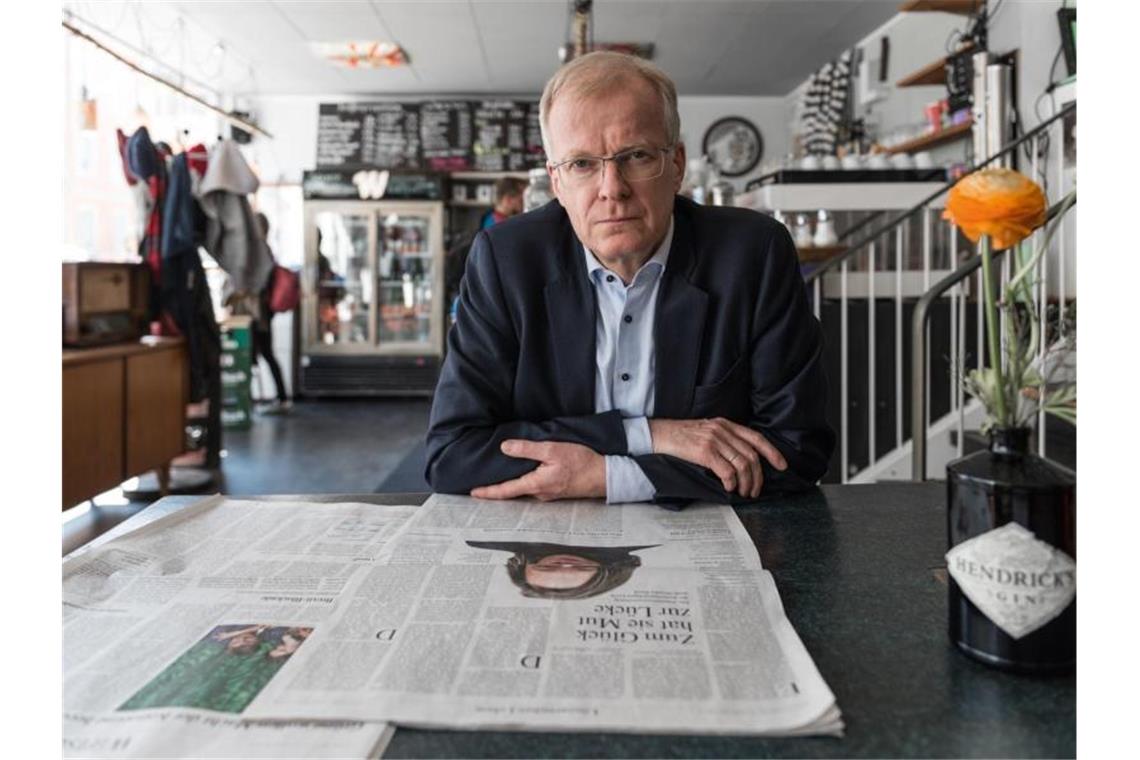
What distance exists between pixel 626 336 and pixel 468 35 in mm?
5639

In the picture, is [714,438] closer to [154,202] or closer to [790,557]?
[790,557]

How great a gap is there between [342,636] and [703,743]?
0.32 meters

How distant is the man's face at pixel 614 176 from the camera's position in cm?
140

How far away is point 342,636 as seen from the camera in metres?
0.74

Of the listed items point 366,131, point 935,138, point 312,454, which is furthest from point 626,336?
point 366,131

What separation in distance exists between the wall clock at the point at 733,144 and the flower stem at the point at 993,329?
27.3 feet

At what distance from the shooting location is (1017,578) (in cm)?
66

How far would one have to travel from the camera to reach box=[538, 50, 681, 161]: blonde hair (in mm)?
1400

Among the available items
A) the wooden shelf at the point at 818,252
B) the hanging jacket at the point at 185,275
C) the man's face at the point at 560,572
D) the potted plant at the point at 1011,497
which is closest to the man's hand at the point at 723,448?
the man's face at the point at 560,572

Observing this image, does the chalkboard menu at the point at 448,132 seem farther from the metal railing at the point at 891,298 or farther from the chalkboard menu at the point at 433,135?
the metal railing at the point at 891,298

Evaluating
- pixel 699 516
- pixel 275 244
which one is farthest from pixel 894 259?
pixel 275 244

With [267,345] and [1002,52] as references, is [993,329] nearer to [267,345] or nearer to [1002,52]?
[1002,52]

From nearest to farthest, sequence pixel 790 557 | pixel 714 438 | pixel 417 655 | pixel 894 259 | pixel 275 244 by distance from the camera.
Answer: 1. pixel 417 655
2. pixel 790 557
3. pixel 714 438
4. pixel 894 259
5. pixel 275 244

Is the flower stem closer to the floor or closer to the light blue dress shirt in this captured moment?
the light blue dress shirt
